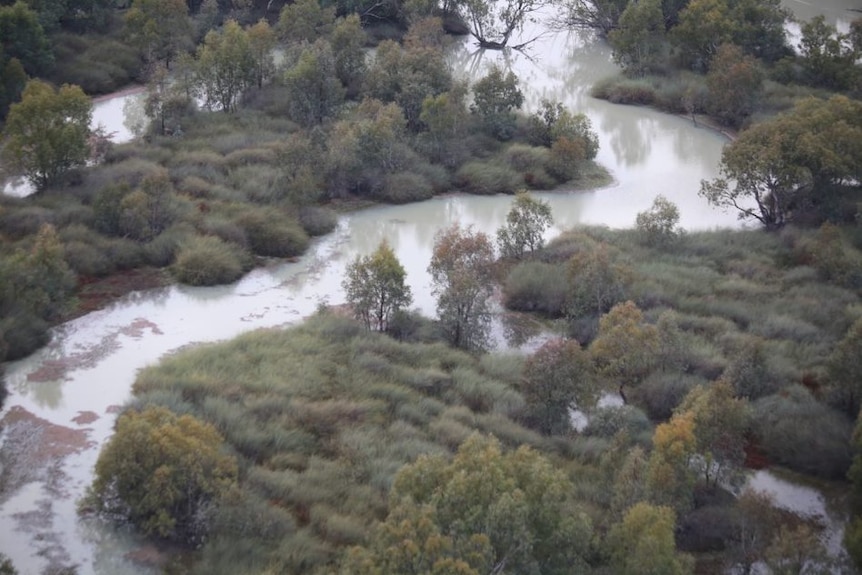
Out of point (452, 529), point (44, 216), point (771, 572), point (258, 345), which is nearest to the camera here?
point (452, 529)

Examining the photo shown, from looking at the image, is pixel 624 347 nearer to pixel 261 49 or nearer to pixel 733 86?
pixel 733 86

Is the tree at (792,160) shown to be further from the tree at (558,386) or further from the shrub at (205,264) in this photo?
the shrub at (205,264)

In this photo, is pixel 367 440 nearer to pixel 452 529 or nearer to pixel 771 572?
pixel 452 529

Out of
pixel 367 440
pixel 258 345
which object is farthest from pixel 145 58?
pixel 367 440

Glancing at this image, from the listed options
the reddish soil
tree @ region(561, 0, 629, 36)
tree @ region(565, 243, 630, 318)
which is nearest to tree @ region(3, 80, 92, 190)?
the reddish soil

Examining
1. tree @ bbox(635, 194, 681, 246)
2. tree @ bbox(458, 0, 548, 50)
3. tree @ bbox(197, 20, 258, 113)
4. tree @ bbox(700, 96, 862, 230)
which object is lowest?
tree @ bbox(635, 194, 681, 246)

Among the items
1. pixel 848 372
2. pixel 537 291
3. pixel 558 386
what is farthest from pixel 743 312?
pixel 558 386

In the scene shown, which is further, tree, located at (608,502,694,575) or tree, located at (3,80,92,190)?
tree, located at (3,80,92,190)

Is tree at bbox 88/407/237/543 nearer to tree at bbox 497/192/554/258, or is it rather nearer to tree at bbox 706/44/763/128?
tree at bbox 497/192/554/258
